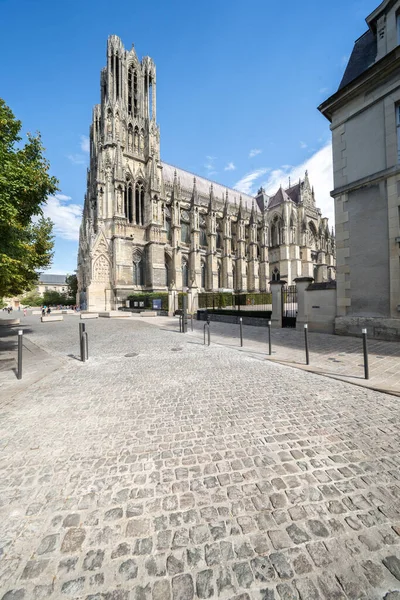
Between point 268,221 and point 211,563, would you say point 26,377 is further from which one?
point 268,221

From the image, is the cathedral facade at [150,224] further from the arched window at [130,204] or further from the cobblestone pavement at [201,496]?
the cobblestone pavement at [201,496]

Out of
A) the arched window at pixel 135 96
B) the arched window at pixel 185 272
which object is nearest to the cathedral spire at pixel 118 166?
the arched window at pixel 135 96

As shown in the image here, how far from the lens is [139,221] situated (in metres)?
31.5

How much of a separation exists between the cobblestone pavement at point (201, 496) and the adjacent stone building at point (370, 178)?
19.8 ft

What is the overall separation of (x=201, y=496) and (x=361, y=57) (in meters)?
15.4

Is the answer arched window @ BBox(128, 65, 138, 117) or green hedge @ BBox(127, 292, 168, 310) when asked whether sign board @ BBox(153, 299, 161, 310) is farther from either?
arched window @ BBox(128, 65, 138, 117)

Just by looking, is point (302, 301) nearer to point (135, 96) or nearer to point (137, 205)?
point (137, 205)

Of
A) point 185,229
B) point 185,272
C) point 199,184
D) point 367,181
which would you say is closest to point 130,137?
point 185,229

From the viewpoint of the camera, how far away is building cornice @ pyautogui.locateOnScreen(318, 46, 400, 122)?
7988 mm

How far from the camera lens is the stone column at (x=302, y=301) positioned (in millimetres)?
10914

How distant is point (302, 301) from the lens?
36.2 feet

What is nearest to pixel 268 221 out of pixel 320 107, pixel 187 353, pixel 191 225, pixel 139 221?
pixel 191 225

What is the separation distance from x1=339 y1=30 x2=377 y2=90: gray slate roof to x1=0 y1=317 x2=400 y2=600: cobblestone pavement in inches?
496

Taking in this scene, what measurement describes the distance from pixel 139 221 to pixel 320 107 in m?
25.5
